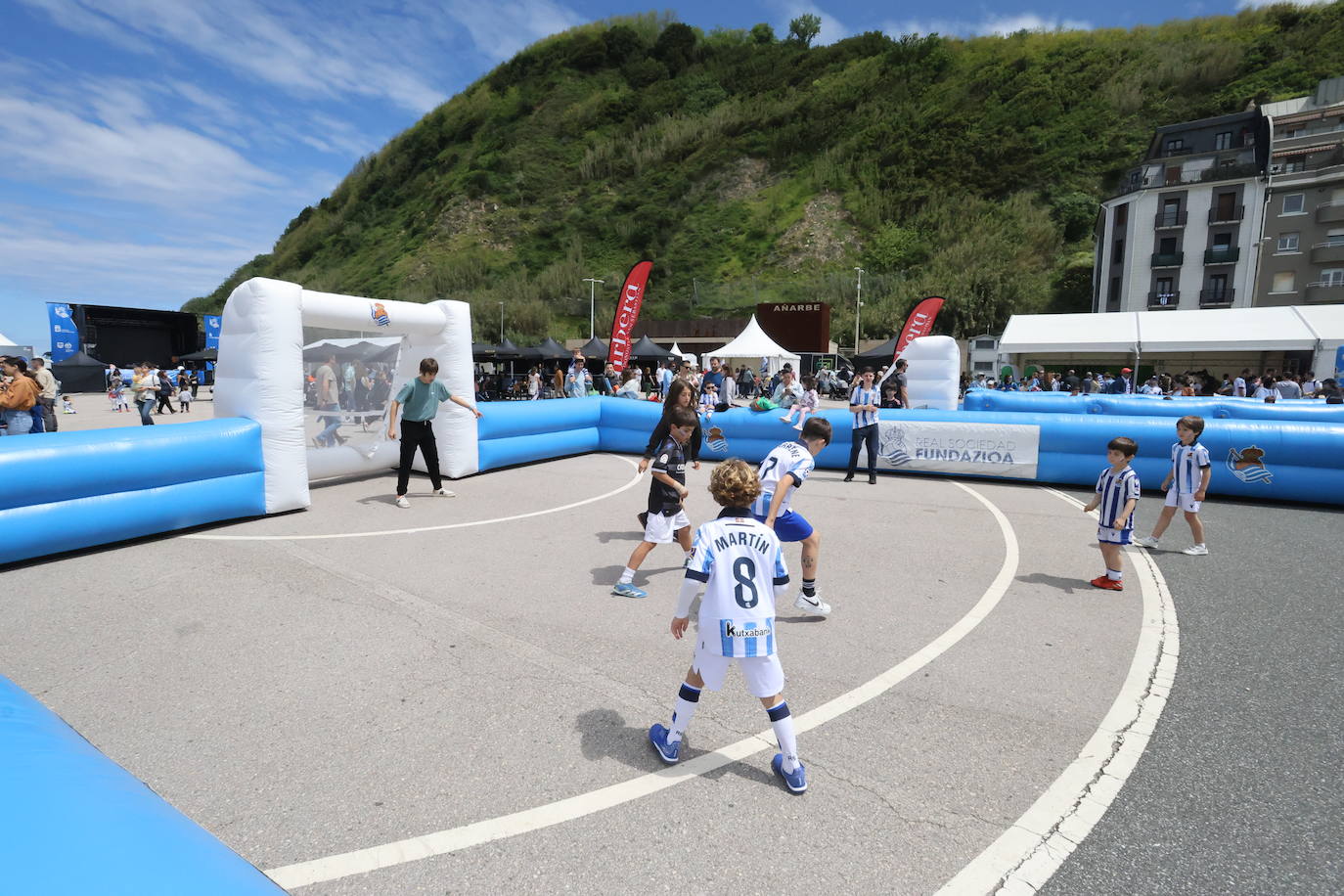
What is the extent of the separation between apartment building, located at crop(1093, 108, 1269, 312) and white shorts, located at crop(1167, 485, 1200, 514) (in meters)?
49.8

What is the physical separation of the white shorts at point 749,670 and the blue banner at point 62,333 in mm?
51739

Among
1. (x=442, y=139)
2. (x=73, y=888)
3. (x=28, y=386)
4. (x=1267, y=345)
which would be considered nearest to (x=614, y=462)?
(x=28, y=386)

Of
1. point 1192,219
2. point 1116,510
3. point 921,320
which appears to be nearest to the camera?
point 1116,510

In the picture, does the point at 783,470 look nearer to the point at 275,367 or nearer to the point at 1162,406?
the point at 275,367

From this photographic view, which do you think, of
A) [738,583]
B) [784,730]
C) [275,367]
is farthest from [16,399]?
[784,730]

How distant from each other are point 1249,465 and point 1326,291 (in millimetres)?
46276

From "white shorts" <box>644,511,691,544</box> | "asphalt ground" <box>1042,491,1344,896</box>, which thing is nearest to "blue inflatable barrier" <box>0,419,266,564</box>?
"white shorts" <box>644,511,691,544</box>

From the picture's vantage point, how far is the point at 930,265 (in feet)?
199

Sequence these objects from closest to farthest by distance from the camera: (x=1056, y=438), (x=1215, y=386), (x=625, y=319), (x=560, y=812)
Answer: (x=560, y=812) < (x=1056, y=438) < (x=625, y=319) < (x=1215, y=386)

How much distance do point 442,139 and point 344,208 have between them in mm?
19694

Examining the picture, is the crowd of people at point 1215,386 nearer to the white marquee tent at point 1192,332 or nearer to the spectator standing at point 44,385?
the white marquee tent at point 1192,332

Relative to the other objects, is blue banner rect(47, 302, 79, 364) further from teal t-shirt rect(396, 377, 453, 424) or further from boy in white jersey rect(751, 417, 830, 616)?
boy in white jersey rect(751, 417, 830, 616)

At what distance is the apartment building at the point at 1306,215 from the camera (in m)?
41.2

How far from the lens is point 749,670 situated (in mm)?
2887
